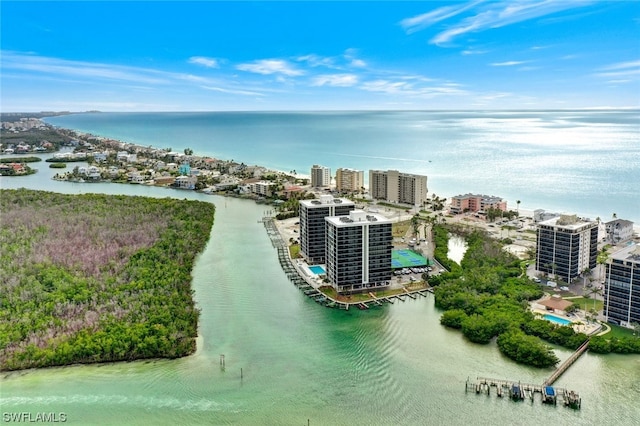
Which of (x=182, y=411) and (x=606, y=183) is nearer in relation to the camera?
(x=182, y=411)

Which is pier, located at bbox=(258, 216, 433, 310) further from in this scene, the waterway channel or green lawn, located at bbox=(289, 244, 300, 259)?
the waterway channel

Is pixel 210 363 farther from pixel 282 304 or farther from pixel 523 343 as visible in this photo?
pixel 523 343

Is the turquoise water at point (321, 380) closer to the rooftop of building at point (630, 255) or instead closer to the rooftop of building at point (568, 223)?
the rooftop of building at point (630, 255)

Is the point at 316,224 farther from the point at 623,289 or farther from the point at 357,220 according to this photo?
the point at 623,289

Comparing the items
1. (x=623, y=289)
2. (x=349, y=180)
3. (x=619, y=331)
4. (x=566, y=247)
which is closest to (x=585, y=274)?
(x=566, y=247)

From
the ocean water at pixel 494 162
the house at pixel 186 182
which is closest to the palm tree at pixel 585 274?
the ocean water at pixel 494 162

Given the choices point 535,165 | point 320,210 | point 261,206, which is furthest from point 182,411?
point 535,165

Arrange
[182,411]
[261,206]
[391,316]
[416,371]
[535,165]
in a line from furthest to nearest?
[535,165] → [261,206] → [391,316] → [416,371] → [182,411]
